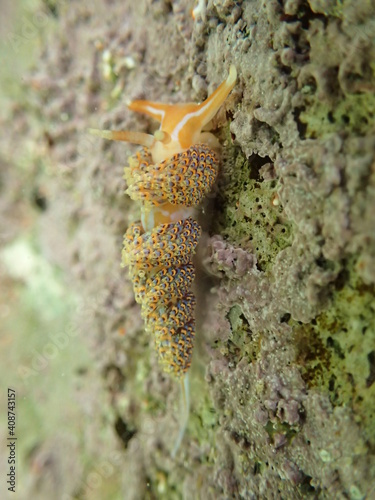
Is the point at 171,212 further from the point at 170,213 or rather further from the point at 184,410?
the point at 184,410

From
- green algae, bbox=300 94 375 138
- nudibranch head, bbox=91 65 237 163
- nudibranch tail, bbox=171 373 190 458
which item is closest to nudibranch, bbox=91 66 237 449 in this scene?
nudibranch head, bbox=91 65 237 163

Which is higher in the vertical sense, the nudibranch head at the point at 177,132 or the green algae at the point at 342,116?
the green algae at the point at 342,116

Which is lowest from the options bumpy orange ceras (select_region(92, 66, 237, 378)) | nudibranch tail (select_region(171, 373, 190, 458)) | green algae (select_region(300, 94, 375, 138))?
nudibranch tail (select_region(171, 373, 190, 458))

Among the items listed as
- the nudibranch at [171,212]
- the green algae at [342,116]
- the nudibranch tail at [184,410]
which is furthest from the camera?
the nudibranch tail at [184,410]

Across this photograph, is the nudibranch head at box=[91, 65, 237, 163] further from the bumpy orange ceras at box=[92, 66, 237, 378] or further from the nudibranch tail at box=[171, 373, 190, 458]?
the nudibranch tail at box=[171, 373, 190, 458]

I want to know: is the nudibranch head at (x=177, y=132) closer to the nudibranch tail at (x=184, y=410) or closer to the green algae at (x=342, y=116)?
the green algae at (x=342, y=116)

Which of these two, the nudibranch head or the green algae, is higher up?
the green algae

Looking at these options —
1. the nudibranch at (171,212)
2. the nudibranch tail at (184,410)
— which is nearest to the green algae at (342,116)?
the nudibranch at (171,212)

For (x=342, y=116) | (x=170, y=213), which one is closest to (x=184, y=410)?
(x=170, y=213)
